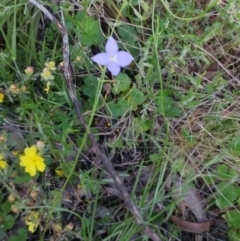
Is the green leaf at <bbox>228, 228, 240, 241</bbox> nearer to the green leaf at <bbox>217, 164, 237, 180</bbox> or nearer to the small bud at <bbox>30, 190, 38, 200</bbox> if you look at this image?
the green leaf at <bbox>217, 164, 237, 180</bbox>

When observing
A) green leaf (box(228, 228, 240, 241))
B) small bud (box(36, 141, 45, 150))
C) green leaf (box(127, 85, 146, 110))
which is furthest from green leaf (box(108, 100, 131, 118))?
green leaf (box(228, 228, 240, 241))

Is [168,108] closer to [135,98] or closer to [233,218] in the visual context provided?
[135,98]

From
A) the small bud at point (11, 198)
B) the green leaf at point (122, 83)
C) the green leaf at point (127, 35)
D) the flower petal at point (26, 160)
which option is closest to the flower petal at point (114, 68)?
the green leaf at point (122, 83)

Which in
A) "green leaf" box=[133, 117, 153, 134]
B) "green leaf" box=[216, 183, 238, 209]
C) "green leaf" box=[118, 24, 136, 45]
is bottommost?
"green leaf" box=[216, 183, 238, 209]

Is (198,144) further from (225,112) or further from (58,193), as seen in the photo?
(58,193)

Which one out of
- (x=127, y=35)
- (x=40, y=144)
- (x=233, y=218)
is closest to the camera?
(x=40, y=144)

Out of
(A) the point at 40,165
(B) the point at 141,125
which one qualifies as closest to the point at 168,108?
(B) the point at 141,125
